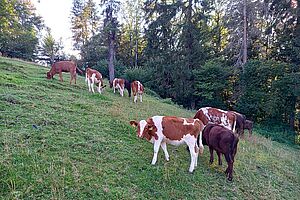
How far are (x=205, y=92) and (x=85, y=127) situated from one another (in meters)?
16.6

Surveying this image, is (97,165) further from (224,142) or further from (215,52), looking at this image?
(215,52)

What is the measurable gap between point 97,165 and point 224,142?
3113mm

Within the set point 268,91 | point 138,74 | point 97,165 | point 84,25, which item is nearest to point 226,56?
point 268,91

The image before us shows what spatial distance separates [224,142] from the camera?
6.78 m

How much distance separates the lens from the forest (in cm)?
1995

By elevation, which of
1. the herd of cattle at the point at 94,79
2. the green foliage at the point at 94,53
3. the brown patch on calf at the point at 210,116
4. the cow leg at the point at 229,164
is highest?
the green foliage at the point at 94,53

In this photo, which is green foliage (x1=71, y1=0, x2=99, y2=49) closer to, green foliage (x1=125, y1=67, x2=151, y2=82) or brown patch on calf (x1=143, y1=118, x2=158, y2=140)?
green foliage (x1=125, y1=67, x2=151, y2=82)

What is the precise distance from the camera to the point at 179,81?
24.1m

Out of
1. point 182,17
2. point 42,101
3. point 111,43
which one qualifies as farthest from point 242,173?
point 182,17

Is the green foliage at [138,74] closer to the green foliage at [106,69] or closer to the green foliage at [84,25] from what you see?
the green foliage at [106,69]

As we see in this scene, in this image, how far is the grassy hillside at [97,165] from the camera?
4.89 metres

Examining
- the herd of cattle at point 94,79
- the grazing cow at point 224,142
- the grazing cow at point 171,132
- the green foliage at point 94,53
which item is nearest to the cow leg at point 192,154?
the grazing cow at point 171,132

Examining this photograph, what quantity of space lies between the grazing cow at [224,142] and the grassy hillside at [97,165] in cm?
38

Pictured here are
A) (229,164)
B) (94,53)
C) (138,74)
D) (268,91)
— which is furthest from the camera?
(94,53)
